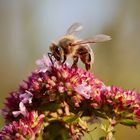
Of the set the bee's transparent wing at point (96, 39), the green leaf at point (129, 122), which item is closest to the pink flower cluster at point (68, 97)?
the green leaf at point (129, 122)

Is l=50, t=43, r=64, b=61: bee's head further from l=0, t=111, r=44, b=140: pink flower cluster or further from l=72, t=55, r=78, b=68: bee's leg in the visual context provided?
l=0, t=111, r=44, b=140: pink flower cluster

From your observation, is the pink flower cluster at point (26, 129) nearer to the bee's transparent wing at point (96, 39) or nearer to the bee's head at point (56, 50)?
the bee's head at point (56, 50)

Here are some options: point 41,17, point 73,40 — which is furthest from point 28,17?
point 73,40

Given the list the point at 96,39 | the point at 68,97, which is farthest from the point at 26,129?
the point at 96,39

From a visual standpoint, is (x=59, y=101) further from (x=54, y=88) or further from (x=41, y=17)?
(x=41, y=17)

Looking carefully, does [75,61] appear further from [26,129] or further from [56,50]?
[26,129]

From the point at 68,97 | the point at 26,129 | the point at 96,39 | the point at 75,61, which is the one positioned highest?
the point at 96,39
